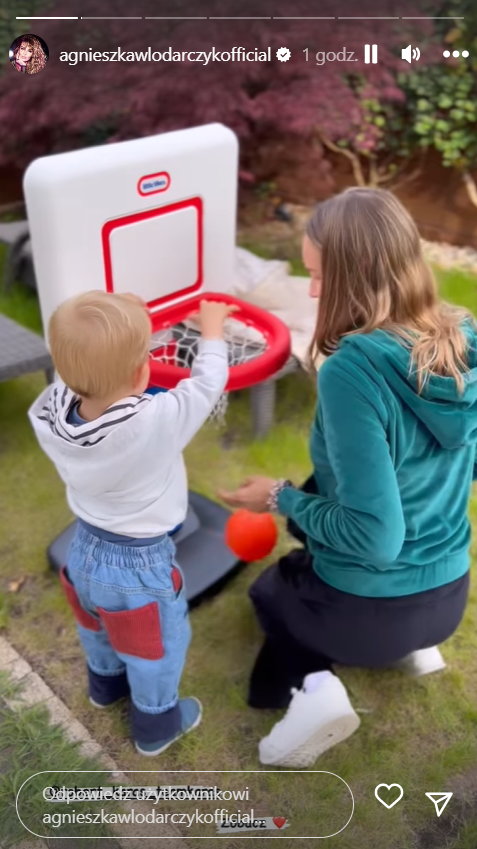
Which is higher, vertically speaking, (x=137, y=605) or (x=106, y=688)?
(x=137, y=605)

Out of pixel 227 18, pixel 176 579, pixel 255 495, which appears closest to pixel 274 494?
pixel 255 495

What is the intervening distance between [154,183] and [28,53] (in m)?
0.34

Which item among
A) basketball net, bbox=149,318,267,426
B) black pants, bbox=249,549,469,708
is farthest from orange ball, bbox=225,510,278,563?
basketball net, bbox=149,318,267,426

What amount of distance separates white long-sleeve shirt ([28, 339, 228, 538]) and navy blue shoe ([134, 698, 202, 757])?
410mm

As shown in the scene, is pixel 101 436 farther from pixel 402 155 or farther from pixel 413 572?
pixel 402 155

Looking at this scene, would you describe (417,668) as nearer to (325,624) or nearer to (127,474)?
(325,624)

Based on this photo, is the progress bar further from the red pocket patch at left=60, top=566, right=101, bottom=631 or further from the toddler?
the red pocket patch at left=60, top=566, right=101, bottom=631

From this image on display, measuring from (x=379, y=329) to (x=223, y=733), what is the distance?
2.67ft

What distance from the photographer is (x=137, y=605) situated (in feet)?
3.69

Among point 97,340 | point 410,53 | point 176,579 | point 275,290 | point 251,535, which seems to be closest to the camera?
point 97,340

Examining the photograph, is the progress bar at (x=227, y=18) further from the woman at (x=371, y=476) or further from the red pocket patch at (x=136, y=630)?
the red pocket patch at (x=136, y=630)

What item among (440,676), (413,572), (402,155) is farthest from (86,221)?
(402,155)

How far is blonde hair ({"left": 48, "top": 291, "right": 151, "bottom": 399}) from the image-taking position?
37.5 inches

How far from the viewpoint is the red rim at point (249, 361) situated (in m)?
1.38
